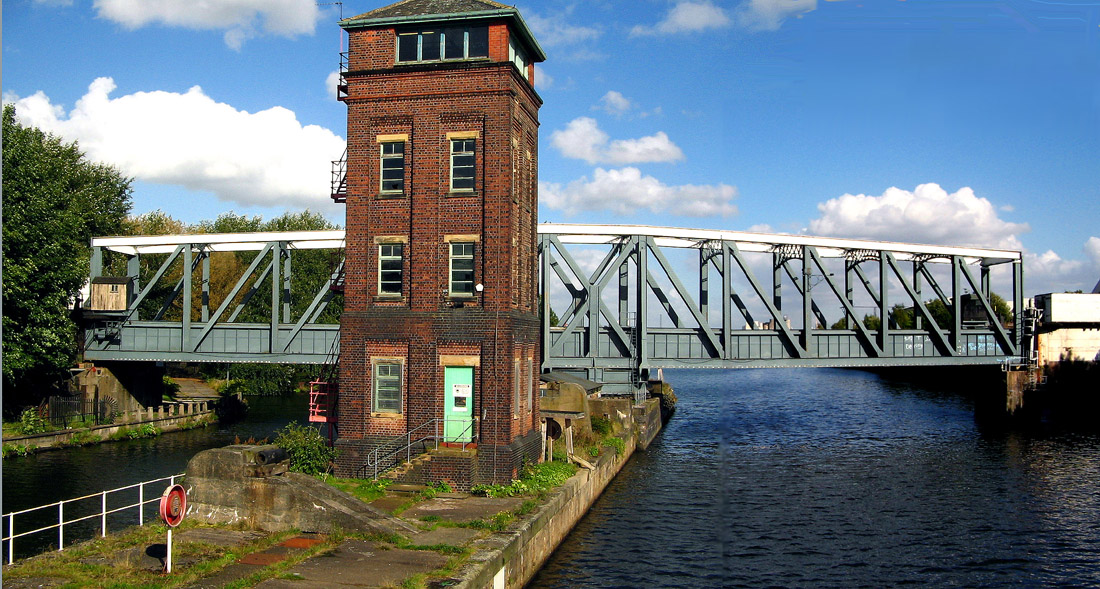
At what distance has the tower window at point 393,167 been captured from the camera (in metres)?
26.0

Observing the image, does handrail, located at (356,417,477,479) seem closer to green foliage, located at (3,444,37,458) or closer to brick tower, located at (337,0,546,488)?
brick tower, located at (337,0,546,488)

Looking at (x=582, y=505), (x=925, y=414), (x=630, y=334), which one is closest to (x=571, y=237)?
(x=630, y=334)

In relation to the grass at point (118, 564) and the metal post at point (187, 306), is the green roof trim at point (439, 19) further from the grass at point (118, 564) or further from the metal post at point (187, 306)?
the metal post at point (187, 306)

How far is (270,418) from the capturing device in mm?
57594

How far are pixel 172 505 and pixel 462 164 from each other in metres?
13.6

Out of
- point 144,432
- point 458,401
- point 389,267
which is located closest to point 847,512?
point 458,401

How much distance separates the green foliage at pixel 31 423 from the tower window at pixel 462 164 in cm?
2675

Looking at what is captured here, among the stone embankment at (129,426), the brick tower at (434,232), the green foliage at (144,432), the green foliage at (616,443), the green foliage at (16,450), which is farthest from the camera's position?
the green foliage at (144,432)

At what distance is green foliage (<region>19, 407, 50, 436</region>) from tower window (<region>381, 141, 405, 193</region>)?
24.8 m

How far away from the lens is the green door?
81.8ft

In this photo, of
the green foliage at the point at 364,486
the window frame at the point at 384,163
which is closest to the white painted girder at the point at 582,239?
the window frame at the point at 384,163

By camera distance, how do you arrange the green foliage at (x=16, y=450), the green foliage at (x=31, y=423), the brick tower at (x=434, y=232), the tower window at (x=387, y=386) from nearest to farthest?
the brick tower at (x=434, y=232), the tower window at (x=387, y=386), the green foliage at (x=16, y=450), the green foliage at (x=31, y=423)

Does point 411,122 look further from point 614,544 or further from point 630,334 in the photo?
point 630,334

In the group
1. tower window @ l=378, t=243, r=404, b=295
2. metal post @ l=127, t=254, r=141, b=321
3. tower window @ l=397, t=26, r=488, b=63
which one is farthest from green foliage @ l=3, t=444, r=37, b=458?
tower window @ l=397, t=26, r=488, b=63
